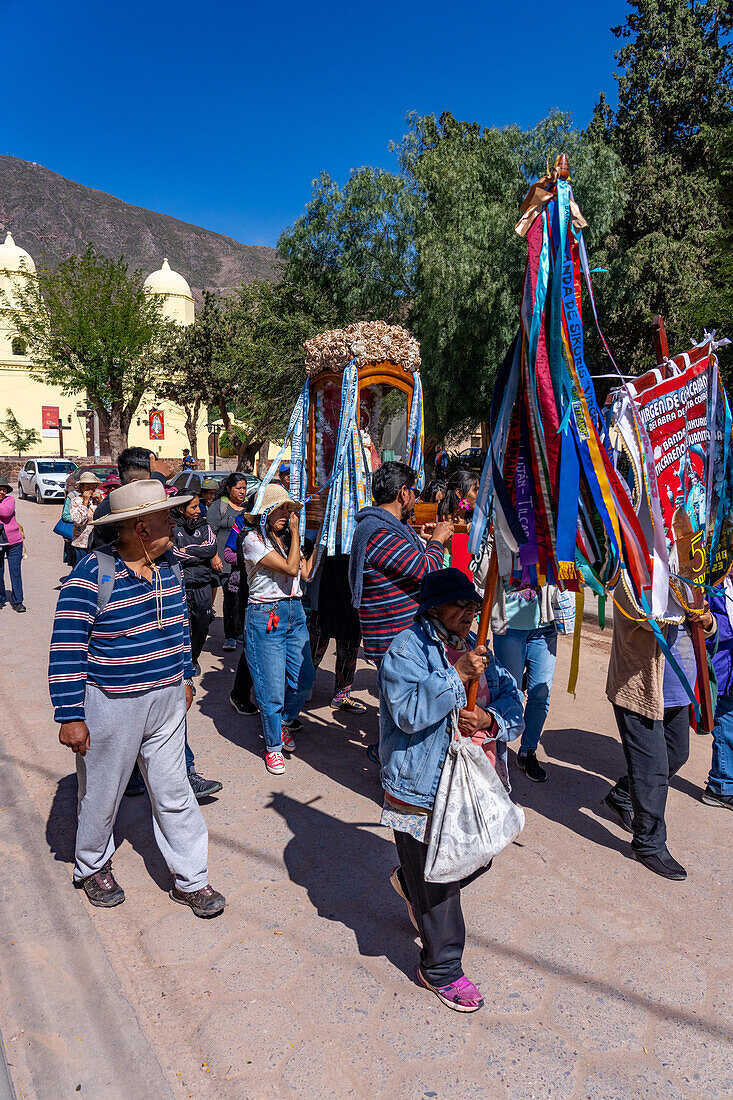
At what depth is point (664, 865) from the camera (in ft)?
11.6

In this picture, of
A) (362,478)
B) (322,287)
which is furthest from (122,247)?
(362,478)

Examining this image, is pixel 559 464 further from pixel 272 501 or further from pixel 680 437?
pixel 272 501

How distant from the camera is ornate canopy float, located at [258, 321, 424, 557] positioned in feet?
17.3

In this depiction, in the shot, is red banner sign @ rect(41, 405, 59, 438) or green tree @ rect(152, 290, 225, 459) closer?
green tree @ rect(152, 290, 225, 459)

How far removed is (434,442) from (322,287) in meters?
4.66

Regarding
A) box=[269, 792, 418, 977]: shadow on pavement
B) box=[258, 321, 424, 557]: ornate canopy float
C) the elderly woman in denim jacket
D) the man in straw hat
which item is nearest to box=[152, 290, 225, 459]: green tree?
box=[258, 321, 424, 557]: ornate canopy float

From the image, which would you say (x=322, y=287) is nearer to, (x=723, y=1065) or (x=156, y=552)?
(x=156, y=552)

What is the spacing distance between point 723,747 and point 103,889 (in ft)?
11.5

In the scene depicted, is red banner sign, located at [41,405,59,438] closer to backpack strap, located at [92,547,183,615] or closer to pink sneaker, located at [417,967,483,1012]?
backpack strap, located at [92,547,183,615]

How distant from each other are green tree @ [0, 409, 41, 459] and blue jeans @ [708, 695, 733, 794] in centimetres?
4333

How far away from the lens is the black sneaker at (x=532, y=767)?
451 centimetres

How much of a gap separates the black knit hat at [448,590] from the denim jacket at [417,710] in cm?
8

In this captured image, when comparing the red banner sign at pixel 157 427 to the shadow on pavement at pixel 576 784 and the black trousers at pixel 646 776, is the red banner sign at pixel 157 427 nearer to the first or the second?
the shadow on pavement at pixel 576 784

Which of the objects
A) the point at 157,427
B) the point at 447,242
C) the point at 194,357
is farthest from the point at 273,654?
the point at 157,427
